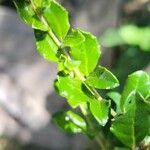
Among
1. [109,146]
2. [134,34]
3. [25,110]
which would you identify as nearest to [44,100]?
[25,110]

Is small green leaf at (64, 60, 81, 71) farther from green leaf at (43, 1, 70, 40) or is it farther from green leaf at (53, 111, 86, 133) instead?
green leaf at (53, 111, 86, 133)

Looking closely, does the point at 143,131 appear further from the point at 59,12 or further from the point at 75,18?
the point at 75,18

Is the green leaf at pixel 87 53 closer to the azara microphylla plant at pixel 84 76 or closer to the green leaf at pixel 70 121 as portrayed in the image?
the azara microphylla plant at pixel 84 76

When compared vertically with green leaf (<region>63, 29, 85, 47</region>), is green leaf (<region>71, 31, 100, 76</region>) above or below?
below

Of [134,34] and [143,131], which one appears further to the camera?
[134,34]

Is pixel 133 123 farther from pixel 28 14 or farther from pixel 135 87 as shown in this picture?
pixel 28 14

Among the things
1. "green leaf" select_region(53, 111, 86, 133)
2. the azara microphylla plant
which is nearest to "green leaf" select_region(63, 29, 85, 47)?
the azara microphylla plant

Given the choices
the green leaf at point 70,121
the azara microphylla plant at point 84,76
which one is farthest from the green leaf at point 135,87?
the green leaf at point 70,121
